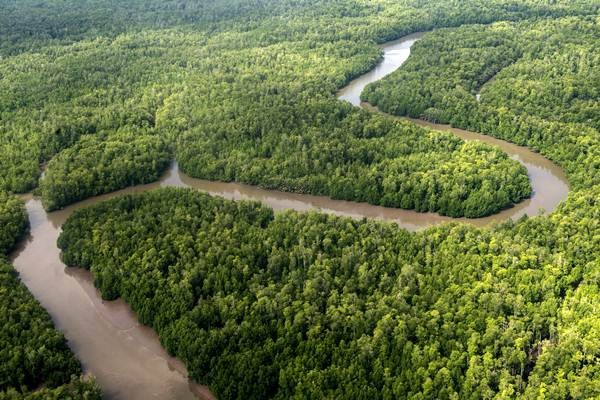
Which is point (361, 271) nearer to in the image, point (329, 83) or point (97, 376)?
point (97, 376)

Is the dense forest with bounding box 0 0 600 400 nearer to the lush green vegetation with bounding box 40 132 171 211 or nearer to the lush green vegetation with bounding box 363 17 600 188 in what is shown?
the lush green vegetation with bounding box 40 132 171 211

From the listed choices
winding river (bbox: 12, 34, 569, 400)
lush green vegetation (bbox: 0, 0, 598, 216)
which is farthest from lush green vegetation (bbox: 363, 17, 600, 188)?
lush green vegetation (bbox: 0, 0, 598, 216)

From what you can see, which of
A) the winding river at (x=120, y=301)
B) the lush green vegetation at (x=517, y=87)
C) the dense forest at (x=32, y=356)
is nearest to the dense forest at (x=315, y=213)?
the dense forest at (x=32, y=356)

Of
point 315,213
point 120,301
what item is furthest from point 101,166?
point 315,213

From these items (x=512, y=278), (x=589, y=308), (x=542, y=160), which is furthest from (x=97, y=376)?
(x=542, y=160)

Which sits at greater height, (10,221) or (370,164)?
(10,221)

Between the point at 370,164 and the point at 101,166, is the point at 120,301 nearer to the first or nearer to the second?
the point at 101,166
